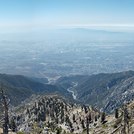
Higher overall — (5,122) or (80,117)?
(5,122)

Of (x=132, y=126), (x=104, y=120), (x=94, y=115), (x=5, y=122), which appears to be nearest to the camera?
(x=5, y=122)

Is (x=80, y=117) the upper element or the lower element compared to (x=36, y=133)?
lower

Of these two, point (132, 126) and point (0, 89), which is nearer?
point (0, 89)

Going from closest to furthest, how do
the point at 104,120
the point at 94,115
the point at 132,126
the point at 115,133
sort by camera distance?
the point at 132,126 < the point at 115,133 < the point at 104,120 < the point at 94,115

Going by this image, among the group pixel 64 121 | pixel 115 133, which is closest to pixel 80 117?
pixel 64 121

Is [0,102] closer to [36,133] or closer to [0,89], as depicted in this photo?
[0,89]

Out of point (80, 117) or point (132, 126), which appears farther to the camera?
point (80, 117)

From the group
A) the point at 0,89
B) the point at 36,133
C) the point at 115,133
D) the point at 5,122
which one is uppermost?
the point at 0,89

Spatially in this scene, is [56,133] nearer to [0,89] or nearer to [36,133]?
[36,133]

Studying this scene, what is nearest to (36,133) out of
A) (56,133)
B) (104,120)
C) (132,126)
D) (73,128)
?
(132,126)
